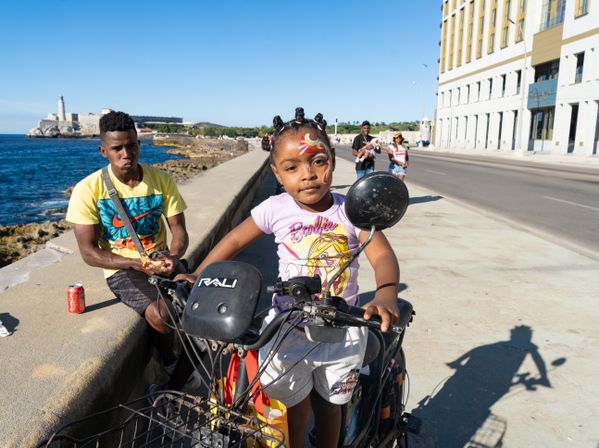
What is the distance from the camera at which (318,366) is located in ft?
6.30

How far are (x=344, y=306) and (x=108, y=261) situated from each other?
2067 millimetres

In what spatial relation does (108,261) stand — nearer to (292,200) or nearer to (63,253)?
(292,200)

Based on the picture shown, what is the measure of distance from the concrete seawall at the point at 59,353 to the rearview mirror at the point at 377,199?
1408 mm

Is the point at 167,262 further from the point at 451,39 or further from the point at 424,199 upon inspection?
the point at 451,39

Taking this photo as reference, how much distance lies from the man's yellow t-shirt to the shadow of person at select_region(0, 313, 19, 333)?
0.59m

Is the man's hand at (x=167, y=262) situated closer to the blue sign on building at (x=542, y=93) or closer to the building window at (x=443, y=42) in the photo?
the blue sign on building at (x=542, y=93)

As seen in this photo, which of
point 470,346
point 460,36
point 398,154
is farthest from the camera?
point 460,36

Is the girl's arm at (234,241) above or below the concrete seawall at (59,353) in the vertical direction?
above

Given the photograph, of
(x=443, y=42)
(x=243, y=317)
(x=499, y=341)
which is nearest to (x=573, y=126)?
(x=443, y=42)

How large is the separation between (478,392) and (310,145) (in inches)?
95.9

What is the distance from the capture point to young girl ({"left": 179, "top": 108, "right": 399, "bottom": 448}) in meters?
1.90

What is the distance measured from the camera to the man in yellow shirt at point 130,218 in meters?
3.03

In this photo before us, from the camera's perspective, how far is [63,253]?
16.4 feet

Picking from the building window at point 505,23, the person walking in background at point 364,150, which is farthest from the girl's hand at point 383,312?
the building window at point 505,23
